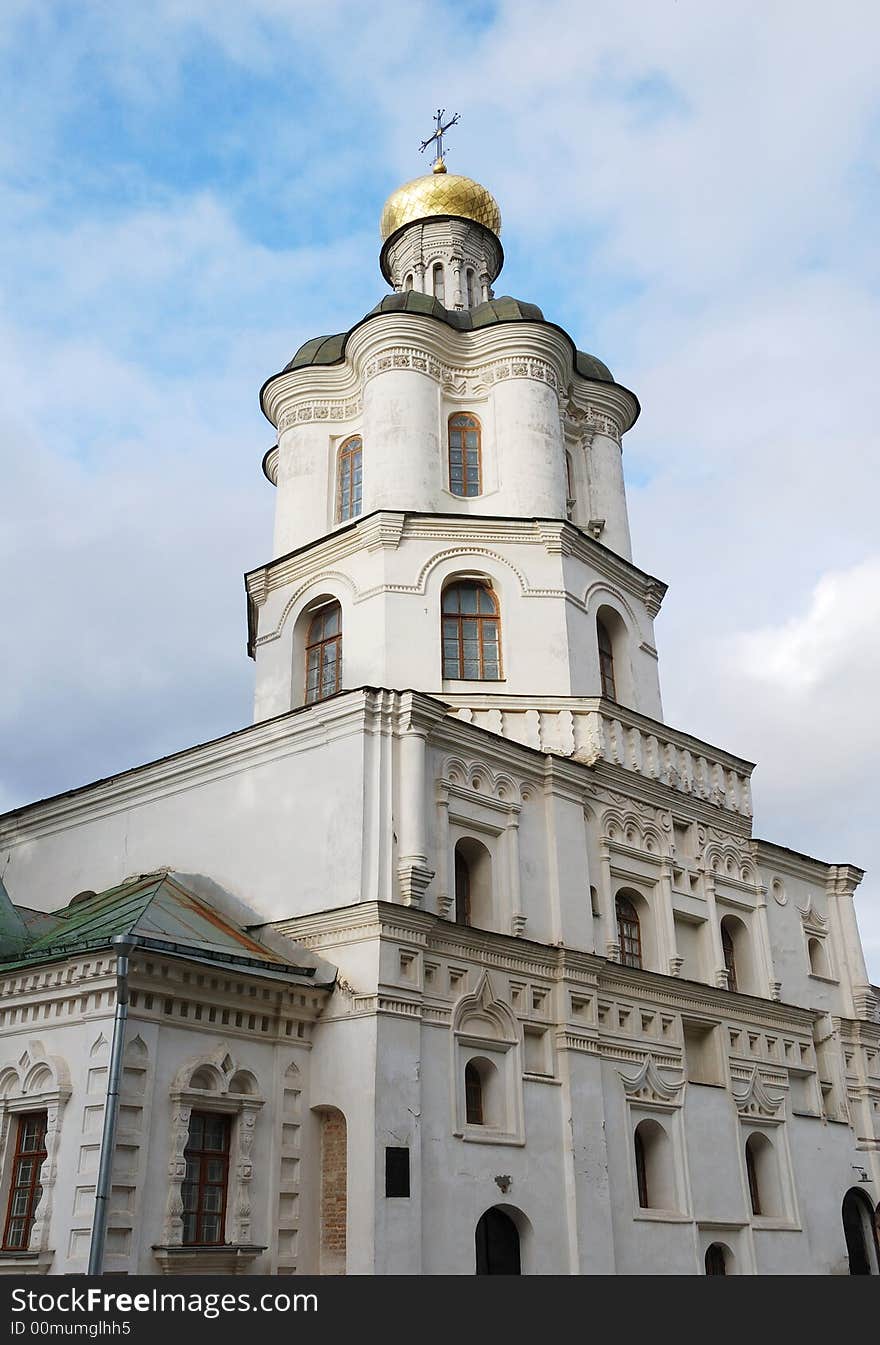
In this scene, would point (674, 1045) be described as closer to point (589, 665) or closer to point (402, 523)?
point (589, 665)

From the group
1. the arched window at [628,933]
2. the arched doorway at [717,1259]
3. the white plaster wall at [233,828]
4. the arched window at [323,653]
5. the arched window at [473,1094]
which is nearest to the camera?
the arched window at [473,1094]

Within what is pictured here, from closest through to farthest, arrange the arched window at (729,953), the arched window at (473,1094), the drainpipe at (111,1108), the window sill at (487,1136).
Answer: the drainpipe at (111,1108)
the window sill at (487,1136)
the arched window at (473,1094)
the arched window at (729,953)

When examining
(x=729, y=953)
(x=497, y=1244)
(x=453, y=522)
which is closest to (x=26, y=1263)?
(x=497, y=1244)

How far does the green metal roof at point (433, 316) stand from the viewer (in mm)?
22391

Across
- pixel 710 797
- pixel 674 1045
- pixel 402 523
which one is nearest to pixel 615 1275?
pixel 674 1045

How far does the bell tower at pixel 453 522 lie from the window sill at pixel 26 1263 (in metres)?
8.87

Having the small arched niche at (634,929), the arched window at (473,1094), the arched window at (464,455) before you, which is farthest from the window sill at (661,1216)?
the arched window at (464,455)

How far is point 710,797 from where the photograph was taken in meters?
20.2

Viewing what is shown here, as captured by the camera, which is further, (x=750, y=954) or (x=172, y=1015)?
(x=750, y=954)

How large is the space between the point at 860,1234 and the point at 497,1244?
25.9 ft

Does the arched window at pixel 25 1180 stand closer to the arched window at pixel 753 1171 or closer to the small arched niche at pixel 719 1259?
the small arched niche at pixel 719 1259

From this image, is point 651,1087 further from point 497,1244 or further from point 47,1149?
point 47,1149

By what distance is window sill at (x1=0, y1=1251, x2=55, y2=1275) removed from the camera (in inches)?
471

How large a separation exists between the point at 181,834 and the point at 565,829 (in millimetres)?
5200
